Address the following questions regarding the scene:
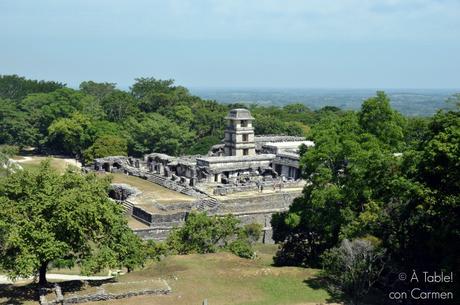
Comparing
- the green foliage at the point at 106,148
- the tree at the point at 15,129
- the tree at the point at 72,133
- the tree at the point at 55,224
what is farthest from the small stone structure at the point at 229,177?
the tree at the point at 15,129

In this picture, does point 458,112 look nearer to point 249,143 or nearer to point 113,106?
point 249,143

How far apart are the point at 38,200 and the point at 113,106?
2526 inches

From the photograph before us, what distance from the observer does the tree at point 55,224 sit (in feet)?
71.1

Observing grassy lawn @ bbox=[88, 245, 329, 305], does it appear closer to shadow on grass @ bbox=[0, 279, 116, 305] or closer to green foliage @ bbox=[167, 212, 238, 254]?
shadow on grass @ bbox=[0, 279, 116, 305]

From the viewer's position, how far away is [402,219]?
78.0 ft

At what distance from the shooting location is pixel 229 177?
5591 centimetres

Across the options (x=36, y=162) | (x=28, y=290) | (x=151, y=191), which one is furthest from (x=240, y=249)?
(x=36, y=162)

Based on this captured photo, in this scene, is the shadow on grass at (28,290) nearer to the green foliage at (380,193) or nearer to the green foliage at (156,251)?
the green foliage at (156,251)

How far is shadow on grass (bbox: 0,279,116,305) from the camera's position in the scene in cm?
2206

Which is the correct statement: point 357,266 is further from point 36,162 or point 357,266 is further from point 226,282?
point 36,162

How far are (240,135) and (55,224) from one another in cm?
3948

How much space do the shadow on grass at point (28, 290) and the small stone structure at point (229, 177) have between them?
1447 cm

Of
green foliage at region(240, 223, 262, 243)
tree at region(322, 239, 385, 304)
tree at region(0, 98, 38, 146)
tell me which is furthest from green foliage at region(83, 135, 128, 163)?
tree at region(322, 239, 385, 304)

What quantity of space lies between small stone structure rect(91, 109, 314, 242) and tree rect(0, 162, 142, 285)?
14.7m
